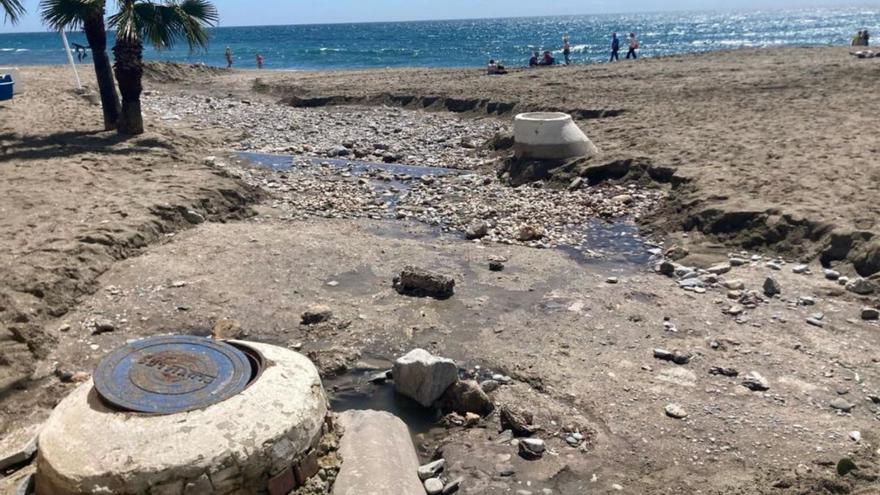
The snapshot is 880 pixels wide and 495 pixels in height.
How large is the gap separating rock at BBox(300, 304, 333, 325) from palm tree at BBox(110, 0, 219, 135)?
32.3 ft

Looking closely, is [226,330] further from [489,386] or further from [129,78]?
[129,78]

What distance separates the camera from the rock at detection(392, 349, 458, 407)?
5.86 metres

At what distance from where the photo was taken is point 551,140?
13438 mm

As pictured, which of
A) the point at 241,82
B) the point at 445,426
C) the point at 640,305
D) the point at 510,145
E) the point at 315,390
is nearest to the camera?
the point at 315,390

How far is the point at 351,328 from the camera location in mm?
7254

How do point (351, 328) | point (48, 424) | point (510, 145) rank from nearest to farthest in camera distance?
point (48, 424)
point (351, 328)
point (510, 145)

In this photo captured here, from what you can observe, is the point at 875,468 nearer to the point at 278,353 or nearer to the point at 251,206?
the point at 278,353

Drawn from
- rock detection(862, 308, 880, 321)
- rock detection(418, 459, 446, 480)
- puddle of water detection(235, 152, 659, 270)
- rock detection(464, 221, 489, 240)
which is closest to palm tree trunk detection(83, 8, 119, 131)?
puddle of water detection(235, 152, 659, 270)

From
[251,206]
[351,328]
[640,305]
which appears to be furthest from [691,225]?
[251,206]

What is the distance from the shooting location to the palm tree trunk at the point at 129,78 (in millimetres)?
14812

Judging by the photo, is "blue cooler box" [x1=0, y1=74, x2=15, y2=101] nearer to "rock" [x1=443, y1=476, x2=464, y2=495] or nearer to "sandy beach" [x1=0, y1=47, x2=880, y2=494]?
"sandy beach" [x1=0, y1=47, x2=880, y2=494]

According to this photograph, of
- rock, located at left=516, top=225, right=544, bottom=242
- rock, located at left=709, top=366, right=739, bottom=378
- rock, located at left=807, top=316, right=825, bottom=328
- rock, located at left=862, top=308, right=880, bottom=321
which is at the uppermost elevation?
rock, located at left=516, top=225, right=544, bottom=242

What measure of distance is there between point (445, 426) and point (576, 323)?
7.55 ft

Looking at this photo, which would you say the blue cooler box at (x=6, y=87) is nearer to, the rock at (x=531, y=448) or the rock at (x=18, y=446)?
the rock at (x=18, y=446)
